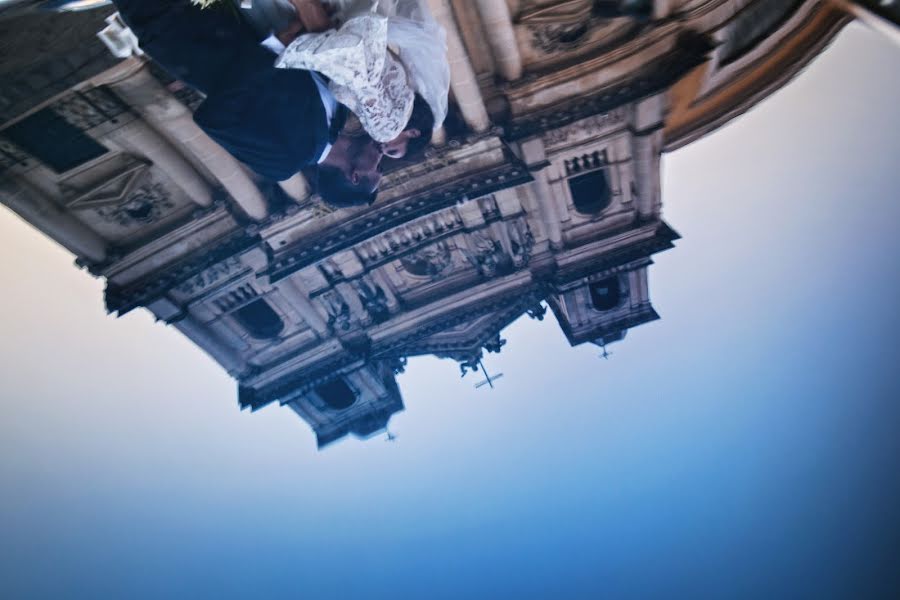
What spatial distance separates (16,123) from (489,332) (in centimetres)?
1093

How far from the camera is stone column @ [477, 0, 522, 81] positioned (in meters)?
7.29

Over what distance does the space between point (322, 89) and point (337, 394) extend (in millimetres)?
11205

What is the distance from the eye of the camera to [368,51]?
12.7 feet

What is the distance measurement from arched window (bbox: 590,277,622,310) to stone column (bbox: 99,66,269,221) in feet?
29.8

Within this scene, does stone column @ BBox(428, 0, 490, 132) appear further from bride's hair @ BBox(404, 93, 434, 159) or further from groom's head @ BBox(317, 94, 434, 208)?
groom's head @ BBox(317, 94, 434, 208)

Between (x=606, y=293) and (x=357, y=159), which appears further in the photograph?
(x=606, y=293)

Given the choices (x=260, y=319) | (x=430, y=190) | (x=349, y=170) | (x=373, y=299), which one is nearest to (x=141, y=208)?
(x=260, y=319)

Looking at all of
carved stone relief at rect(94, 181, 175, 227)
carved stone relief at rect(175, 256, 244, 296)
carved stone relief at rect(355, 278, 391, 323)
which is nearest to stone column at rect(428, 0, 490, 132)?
carved stone relief at rect(355, 278, 391, 323)

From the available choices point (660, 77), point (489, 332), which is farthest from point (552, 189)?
point (489, 332)

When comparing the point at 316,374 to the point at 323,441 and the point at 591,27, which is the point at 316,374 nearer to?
A: the point at 323,441

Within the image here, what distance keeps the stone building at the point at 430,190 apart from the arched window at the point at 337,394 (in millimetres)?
717

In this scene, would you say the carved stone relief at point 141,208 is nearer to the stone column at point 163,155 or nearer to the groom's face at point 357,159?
the stone column at point 163,155

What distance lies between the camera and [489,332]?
40.6 feet

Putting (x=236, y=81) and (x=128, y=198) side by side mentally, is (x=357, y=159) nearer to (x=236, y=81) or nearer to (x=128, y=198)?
(x=236, y=81)
